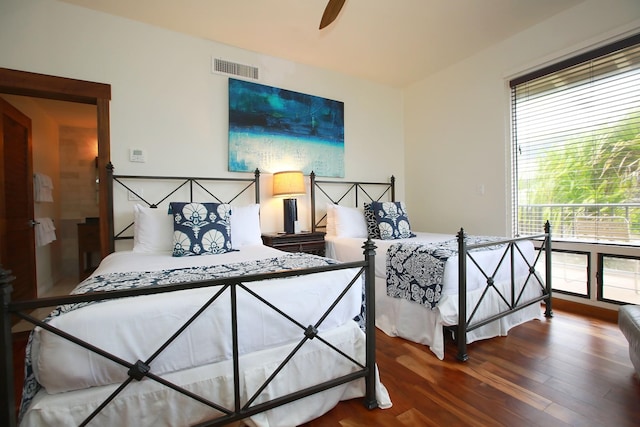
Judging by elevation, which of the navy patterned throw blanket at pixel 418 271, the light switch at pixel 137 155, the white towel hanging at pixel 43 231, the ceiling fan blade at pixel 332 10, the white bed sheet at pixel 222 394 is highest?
the ceiling fan blade at pixel 332 10

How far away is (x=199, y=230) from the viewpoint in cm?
218

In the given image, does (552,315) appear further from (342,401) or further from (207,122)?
(207,122)

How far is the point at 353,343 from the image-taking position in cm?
151

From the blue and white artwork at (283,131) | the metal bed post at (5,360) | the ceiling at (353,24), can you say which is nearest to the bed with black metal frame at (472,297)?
the blue and white artwork at (283,131)

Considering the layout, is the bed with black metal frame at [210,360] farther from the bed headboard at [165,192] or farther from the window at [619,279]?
the window at [619,279]

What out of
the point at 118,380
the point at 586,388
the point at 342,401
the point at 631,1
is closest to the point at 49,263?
the point at 118,380

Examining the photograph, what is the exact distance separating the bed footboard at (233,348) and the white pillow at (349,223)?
5.54ft

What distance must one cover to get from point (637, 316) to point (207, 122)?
3.46 meters

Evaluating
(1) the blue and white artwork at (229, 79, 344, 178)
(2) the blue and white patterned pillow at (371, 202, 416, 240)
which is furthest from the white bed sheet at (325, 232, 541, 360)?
(1) the blue and white artwork at (229, 79, 344, 178)

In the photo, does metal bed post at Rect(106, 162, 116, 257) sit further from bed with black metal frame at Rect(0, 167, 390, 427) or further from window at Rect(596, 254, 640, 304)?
window at Rect(596, 254, 640, 304)

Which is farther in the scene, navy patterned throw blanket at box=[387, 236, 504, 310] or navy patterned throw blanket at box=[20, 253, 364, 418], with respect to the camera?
navy patterned throw blanket at box=[387, 236, 504, 310]

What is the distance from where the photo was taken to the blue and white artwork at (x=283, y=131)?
3.09m

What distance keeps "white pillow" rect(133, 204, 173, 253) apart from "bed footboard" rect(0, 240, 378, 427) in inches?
53.9

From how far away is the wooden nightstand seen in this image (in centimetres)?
295
